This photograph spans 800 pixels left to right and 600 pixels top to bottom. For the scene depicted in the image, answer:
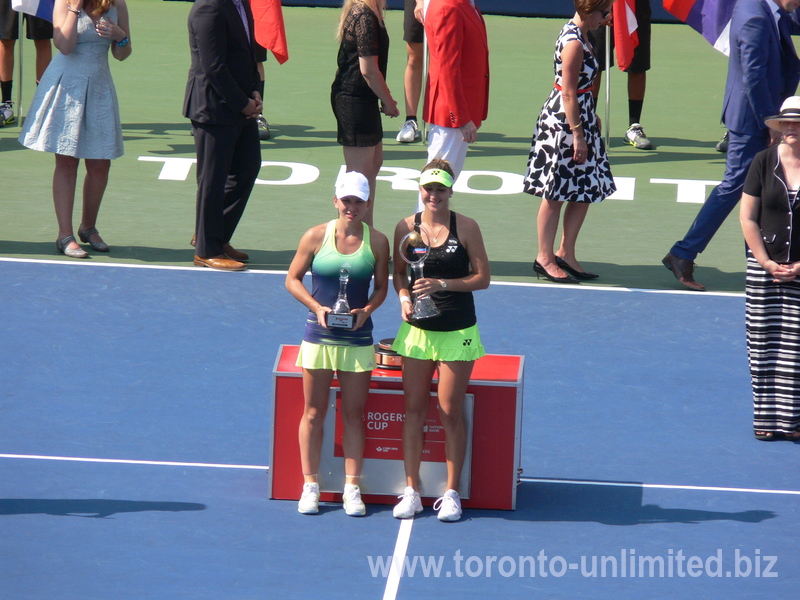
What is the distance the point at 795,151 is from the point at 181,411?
3613 millimetres

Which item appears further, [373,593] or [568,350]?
[568,350]

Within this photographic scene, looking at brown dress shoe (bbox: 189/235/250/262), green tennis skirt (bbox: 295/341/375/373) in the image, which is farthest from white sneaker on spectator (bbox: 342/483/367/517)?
brown dress shoe (bbox: 189/235/250/262)

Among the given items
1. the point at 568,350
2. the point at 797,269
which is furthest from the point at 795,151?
the point at 568,350

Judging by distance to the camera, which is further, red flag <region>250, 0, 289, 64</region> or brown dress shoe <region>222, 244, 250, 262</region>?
red flag <region>250, 0, 289, 64</region>

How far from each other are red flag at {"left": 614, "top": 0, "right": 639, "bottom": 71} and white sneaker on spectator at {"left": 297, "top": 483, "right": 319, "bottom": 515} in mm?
8290

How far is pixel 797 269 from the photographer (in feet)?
21.7

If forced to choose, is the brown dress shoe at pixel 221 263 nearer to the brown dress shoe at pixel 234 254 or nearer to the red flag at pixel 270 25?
the brown dress shoe at pixel 234 254

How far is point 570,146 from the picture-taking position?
350 inches

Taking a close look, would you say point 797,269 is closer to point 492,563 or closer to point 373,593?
point 492,563

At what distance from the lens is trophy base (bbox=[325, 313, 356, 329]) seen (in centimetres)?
561

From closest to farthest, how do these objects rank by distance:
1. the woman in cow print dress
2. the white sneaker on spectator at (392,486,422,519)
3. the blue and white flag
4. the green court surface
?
the white sneaker on spectator at (392,486,422,519)
the woman in cow print dress
the green court surface
the blue and white flag

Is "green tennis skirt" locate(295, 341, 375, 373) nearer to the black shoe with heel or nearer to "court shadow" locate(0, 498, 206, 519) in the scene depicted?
"court shadow" locate(0, 498, 206, 519)

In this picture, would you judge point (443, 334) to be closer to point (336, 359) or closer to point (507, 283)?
point (336, 359)

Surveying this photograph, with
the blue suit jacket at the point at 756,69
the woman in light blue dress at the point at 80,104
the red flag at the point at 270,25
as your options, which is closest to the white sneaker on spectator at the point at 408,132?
the red flag at the point at 270,25
